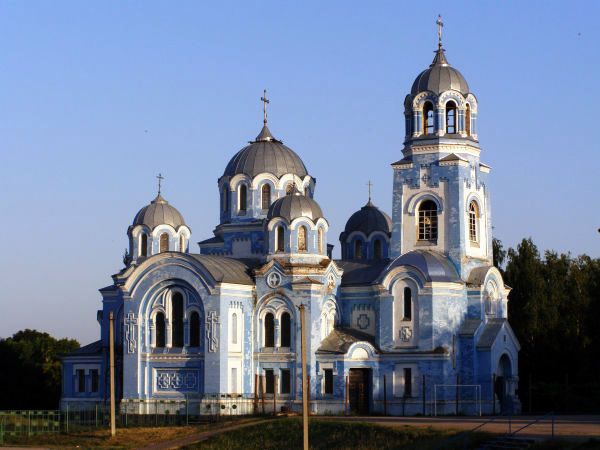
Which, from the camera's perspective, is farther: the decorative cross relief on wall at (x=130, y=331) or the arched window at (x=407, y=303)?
the decorative cross relief on wall at (x=130, y=331)

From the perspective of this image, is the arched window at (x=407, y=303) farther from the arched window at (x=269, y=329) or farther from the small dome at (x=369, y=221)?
the small dome at (x=369, y=221)

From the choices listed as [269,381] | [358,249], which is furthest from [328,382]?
[358,249]

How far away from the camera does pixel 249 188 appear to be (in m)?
67.6

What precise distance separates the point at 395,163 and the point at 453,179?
9.88 ft

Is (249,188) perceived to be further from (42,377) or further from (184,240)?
(42,377)

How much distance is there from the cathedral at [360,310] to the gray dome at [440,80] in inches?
2.9

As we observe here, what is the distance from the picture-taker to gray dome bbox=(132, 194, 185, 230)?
69188 mm

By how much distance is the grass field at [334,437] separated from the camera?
44.2 m

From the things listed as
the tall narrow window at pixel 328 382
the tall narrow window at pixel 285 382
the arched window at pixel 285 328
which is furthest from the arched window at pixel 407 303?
the tall narrow window at pixel 285 382

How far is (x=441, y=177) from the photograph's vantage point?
6212 centimetres

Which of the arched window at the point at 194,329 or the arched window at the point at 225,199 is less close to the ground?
the arched window at the point at 225,199

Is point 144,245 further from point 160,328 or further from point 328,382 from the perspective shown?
point 328,382

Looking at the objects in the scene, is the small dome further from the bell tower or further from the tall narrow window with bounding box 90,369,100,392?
the tall narrow window with bounding box 90,369,100,392

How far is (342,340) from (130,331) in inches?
391
